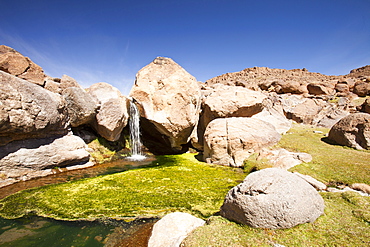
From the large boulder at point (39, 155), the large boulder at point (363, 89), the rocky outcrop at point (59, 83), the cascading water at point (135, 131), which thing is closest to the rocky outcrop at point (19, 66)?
the rocky outcrop at point (59, 83)

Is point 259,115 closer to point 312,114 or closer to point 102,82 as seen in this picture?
point 312,114

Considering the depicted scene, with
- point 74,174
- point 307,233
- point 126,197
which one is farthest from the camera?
point 74,174

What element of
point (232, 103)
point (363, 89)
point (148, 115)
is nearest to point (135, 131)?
point (148, 115)

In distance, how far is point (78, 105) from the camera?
1313 centimetres

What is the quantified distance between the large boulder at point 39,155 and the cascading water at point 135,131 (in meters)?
5.28

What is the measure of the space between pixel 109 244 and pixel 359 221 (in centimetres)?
619

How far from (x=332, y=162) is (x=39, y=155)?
657 inches

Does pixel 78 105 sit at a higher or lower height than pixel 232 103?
lower

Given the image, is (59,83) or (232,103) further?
(232,103)

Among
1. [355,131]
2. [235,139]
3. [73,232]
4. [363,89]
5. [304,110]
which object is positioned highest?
[363,89]

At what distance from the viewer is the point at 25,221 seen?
5.83 m

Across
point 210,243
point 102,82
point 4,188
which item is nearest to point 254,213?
point 210,243

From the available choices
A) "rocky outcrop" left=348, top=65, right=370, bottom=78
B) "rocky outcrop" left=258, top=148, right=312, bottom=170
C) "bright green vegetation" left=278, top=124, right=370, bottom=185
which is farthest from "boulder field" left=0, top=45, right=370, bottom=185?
"rocky outcrop" left=348, top=65, right=370, bottom=78

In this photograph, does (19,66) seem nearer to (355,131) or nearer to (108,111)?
(108,111)
